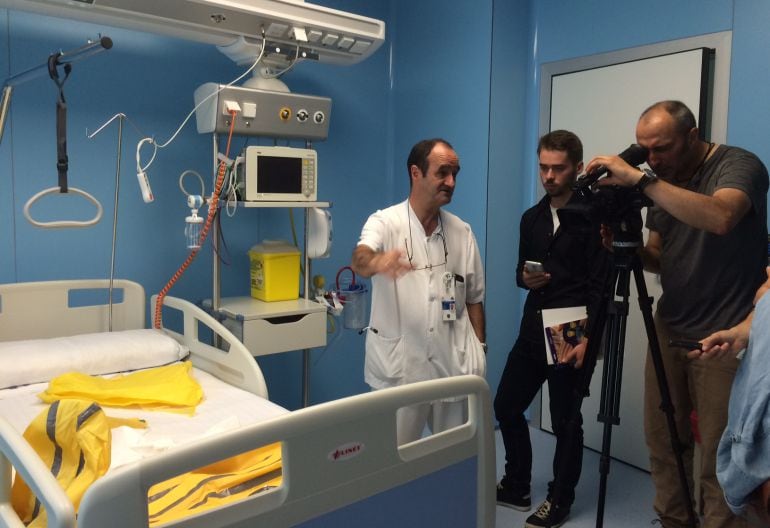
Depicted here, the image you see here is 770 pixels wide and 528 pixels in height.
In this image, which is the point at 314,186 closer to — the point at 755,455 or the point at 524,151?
the point at 524,151

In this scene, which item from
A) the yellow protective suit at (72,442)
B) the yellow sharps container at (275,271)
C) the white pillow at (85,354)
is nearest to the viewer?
the yellow protective suit at (72,442)

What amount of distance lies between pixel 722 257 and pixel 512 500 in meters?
1.28

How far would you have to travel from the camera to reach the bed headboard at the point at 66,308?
2.43 meters

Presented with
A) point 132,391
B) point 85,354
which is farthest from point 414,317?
point 85,354

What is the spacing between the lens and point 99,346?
2279 millimetres

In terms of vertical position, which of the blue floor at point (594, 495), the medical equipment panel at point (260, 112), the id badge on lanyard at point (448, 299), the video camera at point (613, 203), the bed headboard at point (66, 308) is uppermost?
the medical equipment panel at point (260, 112)

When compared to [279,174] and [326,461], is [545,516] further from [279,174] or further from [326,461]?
[279,174]

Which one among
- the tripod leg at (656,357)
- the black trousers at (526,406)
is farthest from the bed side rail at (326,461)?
the black trousers at (526,406)

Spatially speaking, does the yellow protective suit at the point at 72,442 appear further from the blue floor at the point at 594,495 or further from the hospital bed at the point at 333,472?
the blue floor at the point at 594,495

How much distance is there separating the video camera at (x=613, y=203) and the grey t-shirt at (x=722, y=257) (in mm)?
250

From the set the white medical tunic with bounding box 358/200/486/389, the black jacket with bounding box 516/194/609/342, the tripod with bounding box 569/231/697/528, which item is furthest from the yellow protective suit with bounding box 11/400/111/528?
the black jacket with bounding box 516/194/609/342

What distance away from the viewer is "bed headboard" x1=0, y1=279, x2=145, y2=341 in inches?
95.8

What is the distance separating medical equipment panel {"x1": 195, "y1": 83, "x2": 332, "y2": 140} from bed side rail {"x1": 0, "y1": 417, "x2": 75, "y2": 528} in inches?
65.2

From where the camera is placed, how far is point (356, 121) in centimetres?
356
